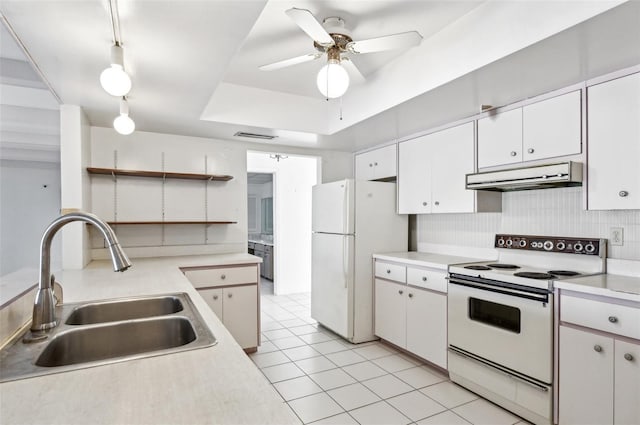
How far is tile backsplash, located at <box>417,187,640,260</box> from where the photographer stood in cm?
225

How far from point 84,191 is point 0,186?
101 centimetres

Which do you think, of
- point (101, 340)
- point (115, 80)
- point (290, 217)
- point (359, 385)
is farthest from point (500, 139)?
point (290, 217)

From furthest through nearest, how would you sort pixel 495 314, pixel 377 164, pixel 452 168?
1. pixel 377 164
2. pixel 452 168
3. pixel 495 314

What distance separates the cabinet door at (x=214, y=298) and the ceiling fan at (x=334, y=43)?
1986 mm

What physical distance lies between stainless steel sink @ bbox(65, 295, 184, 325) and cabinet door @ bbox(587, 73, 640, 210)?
2.48 metres

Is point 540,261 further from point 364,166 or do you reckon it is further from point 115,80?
point 115,80

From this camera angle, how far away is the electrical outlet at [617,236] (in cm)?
225

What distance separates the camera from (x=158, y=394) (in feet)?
2.70

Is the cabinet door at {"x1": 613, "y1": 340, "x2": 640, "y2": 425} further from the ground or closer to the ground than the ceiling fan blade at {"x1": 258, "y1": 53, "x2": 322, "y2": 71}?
closer to the ground

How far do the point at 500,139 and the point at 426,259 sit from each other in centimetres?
117

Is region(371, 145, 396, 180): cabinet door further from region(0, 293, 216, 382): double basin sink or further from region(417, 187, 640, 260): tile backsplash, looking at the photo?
region(0, 293, 216, 382): double basin sink

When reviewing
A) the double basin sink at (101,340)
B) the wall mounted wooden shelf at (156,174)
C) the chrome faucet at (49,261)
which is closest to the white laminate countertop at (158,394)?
the double basin sink at (101,340)

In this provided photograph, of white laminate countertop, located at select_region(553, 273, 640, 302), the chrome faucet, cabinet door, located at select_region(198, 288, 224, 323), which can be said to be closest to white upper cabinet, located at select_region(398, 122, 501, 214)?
white laminate countertop, located at select_region(553, 273, 640, 302)

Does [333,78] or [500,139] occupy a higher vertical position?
[333,78]
